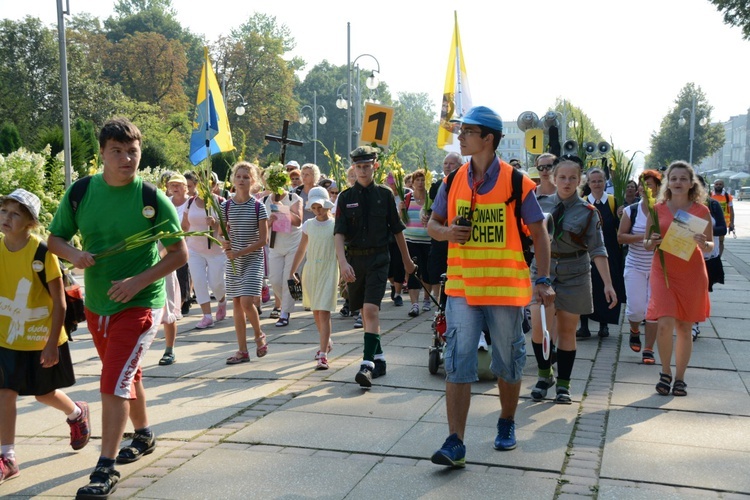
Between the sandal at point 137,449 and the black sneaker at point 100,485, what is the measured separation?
1.51ft

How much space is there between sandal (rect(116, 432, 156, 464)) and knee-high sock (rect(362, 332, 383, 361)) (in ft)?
7.28

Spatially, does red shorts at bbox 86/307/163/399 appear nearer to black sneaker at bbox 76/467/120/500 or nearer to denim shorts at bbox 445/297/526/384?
black sneaker at bbox 76/467/120/500

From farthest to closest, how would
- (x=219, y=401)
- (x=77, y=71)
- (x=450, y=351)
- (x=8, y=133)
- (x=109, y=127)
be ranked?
(x=77, y=71) → (x=8, y=133) → (x=219, y=401) → (x=450, y=351) → (x=109, y=127)

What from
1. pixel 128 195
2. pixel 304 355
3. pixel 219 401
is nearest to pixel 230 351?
pixel 304 355

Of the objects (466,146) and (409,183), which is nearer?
(466,146)

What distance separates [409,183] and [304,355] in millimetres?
4664

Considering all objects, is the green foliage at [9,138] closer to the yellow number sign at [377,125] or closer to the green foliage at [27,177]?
the green foliage at [27,177]

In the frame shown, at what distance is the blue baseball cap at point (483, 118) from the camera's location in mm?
4777

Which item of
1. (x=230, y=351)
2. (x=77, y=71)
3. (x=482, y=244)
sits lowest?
(x=230, y=351)

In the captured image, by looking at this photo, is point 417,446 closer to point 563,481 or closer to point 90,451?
point 563,481

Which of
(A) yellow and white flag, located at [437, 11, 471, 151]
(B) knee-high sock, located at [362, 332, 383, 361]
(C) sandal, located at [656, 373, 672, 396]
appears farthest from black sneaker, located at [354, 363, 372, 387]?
(A) yellow and white flag, located at [437, 11, 471, 151]

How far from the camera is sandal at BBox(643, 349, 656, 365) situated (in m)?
7.84

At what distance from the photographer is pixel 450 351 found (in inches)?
189

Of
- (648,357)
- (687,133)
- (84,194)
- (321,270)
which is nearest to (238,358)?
(321,270)
